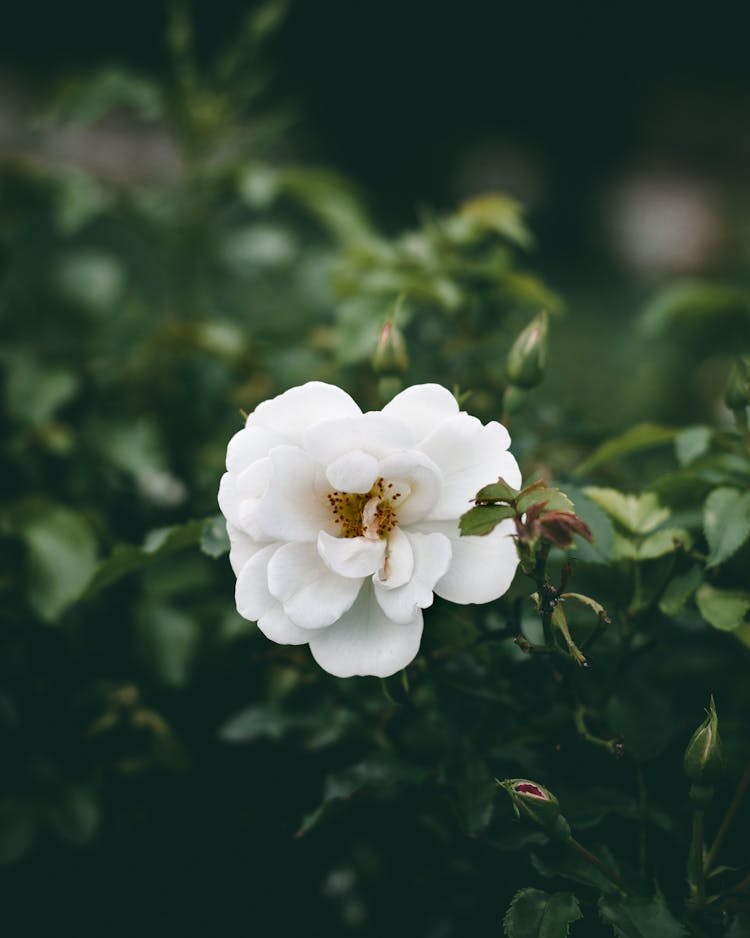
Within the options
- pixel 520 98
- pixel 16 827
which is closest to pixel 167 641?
pixel 16 827

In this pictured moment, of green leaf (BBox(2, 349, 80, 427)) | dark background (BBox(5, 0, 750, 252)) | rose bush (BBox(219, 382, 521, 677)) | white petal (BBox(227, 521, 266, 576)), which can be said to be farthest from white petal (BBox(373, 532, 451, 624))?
dark background (BBox(5, 0, 750, 252))

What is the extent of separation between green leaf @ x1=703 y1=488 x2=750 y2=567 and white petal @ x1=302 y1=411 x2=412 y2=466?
32 cm

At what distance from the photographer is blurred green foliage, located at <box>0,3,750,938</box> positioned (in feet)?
2.93

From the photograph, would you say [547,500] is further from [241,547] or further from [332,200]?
[332,200]

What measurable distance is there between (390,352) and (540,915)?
0.54 m

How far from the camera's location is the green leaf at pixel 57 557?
3.82 feet

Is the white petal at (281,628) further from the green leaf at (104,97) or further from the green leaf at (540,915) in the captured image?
the green leaf at (104,97)

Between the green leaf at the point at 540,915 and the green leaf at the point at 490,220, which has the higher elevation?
the green leaf at the point at 490,220

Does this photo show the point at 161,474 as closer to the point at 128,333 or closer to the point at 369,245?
the point at 128,333

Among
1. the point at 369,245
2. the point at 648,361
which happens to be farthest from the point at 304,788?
the point at 648,361

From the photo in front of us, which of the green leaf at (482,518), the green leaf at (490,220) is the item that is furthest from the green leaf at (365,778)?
the green leaf at (490,220)

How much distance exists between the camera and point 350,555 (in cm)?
72

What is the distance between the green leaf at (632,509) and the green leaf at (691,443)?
88 mm

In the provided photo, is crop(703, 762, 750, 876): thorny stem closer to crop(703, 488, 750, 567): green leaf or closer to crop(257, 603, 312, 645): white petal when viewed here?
crop(703, 488, 750, 567): green leaf
